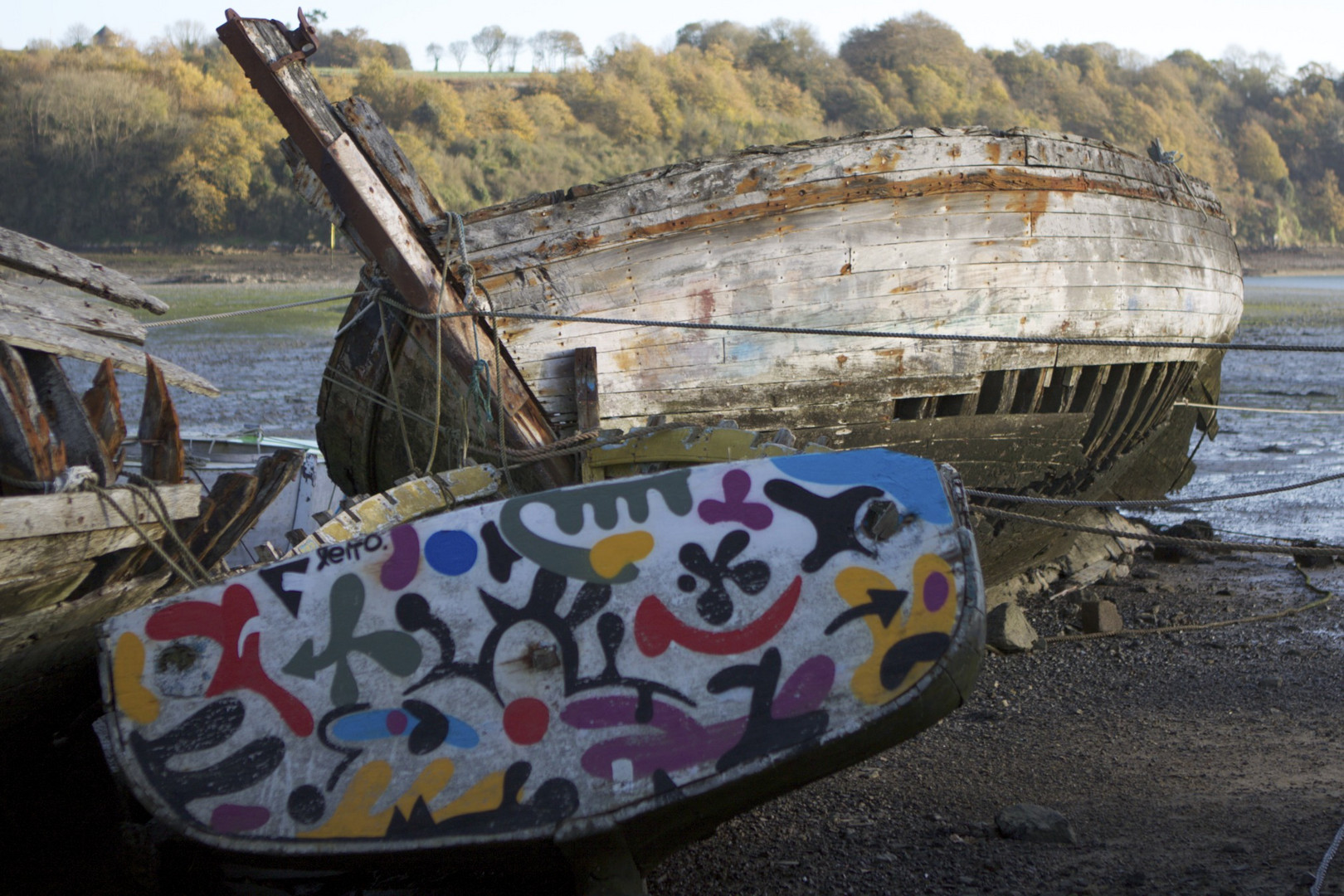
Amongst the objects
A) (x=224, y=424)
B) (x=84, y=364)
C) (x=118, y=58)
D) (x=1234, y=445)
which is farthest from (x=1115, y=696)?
(x=118, y=58)

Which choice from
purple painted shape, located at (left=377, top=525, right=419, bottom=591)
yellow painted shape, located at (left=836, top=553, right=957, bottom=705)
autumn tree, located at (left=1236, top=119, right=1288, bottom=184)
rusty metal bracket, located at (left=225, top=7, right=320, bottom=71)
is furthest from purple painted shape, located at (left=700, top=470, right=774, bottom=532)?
autumn tree, located at (left=1236, top=119, right=1288, bottom=184)

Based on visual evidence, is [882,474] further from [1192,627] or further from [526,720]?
[1192,627]

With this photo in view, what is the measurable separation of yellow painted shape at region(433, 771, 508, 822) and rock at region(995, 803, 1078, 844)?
65.9 inches

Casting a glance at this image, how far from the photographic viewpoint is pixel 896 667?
8.39 feet

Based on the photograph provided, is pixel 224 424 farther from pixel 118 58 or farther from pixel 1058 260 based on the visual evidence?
pixel 118 58

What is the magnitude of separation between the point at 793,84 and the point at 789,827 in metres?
70.7

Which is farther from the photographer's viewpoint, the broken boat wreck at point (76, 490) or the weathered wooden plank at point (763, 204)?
the weathered wooden plank at point (763, 204)

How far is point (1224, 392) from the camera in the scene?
1625cm

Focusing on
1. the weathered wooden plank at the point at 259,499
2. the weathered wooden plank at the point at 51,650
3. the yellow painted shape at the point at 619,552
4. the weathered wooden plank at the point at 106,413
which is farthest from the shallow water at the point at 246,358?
the yellow painted shape at the point at 619,552

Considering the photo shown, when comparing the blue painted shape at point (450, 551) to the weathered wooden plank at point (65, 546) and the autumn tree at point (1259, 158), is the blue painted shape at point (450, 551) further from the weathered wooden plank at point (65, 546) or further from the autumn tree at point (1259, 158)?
the autumn tree at point (1259, 158)

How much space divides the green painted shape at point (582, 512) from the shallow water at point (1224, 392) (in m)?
6.94

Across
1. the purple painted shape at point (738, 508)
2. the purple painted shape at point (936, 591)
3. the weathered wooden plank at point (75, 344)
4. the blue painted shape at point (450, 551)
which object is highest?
the weathered wooden plank at point (75, 344)

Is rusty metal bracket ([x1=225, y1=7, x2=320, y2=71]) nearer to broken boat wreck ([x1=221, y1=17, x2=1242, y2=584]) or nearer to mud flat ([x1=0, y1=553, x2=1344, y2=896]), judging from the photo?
broken boat wreck ([x1=221, y1=17, x2=1242, y2=584])

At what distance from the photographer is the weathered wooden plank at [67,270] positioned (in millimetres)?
4156
